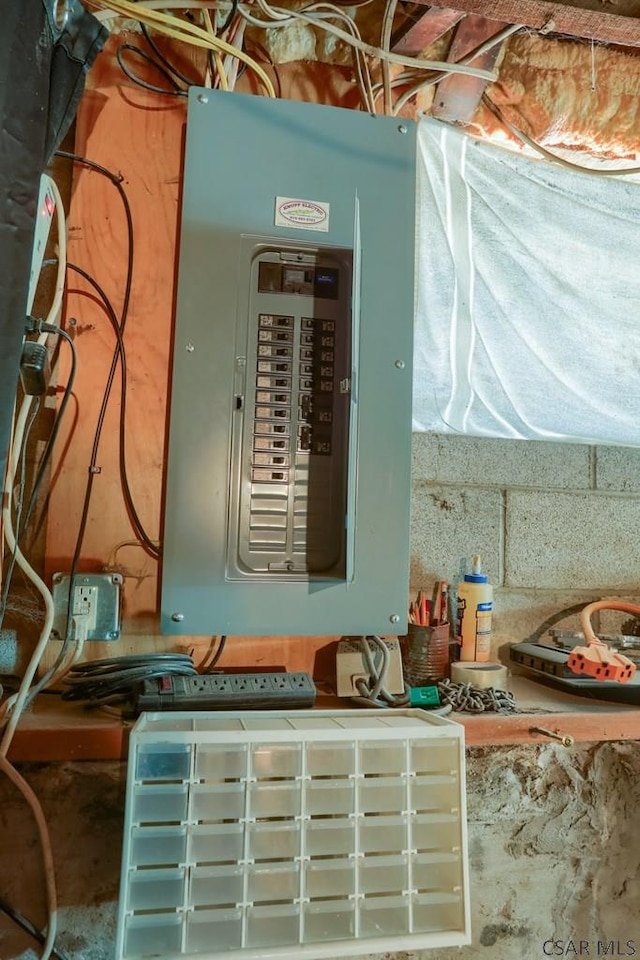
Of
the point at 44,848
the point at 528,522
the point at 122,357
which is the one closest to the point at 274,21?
the point at 122,357

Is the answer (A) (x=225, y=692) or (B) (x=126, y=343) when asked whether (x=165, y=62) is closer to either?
(B) (x=126, y=343)

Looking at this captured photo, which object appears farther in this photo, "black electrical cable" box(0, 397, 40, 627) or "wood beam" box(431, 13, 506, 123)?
"wood beam" box(431, 13, 506, 123)

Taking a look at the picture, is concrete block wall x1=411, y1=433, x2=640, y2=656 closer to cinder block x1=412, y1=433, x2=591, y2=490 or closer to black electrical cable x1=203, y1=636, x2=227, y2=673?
cinder block x1=412, y1=433, x2=591, y2=490

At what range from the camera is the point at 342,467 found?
2.90ft

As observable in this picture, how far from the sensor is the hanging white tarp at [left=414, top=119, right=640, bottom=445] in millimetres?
1024

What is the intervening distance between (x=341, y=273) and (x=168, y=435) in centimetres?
35

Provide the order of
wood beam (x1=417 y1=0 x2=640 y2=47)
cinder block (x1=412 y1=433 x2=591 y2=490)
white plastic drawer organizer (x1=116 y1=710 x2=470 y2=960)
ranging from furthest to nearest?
cinder block (x1=412 y1=433 x2=591 y2=490) → wood beam (x1=417 y1=0 x2=640 y2=47) → white plastic drawer organizer (x1=116 y1=710 x2=470 y2=960)

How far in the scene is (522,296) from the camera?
1048 millimetres

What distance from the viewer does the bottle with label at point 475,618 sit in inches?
38.5

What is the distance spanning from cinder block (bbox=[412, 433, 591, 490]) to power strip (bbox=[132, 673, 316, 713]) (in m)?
0.44

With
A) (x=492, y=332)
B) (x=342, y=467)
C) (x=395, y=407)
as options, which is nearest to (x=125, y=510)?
(x=342, y=467)

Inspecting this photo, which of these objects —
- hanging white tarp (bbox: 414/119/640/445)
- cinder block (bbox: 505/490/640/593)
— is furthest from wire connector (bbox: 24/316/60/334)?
cinder block (bbox: 505/490/640/593)

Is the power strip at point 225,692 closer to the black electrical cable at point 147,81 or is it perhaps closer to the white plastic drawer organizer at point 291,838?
the white plastic drawer organizer at point 291,838

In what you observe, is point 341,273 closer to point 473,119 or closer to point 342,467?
point 342,467
